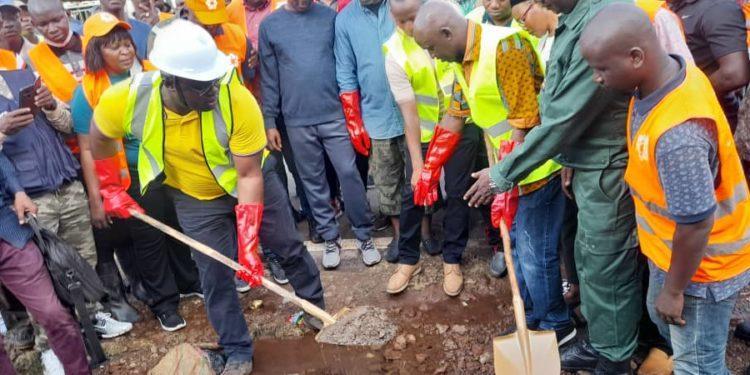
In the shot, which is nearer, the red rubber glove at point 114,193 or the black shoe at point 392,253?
the red rubber glove at point 114,193

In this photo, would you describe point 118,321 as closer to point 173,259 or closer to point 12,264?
point 173,259

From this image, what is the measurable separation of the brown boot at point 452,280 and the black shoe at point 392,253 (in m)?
0.50

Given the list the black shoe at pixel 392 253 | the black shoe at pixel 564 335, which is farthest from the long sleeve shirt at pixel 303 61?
the black shoe at pixel 564 335

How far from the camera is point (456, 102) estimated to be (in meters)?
3.27

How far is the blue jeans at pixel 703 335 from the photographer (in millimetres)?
2014

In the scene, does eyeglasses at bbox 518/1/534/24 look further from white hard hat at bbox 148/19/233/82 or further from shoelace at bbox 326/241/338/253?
shoelace at bbox 326/241/338/253

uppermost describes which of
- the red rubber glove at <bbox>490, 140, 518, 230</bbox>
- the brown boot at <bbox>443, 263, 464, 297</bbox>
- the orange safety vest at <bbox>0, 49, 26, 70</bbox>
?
the orange safety vest at <bbox>0, 49, 26, 70</bbox>

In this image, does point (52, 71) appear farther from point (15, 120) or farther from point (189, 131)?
point (189, 131)

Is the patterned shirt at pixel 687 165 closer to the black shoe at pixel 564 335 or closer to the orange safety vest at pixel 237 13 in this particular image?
the black shoe at pixel 564 335

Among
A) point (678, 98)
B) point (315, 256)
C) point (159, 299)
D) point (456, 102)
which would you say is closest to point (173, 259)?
point (159, 299)

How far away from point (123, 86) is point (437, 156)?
5.67 feet

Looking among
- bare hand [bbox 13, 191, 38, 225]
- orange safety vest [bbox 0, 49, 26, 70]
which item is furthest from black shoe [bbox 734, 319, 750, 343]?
orange safety vest [bbox 0, 49, 26, 70]

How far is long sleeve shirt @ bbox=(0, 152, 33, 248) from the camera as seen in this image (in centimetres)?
307

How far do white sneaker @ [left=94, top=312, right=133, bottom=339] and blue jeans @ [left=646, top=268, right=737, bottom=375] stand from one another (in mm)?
3307
